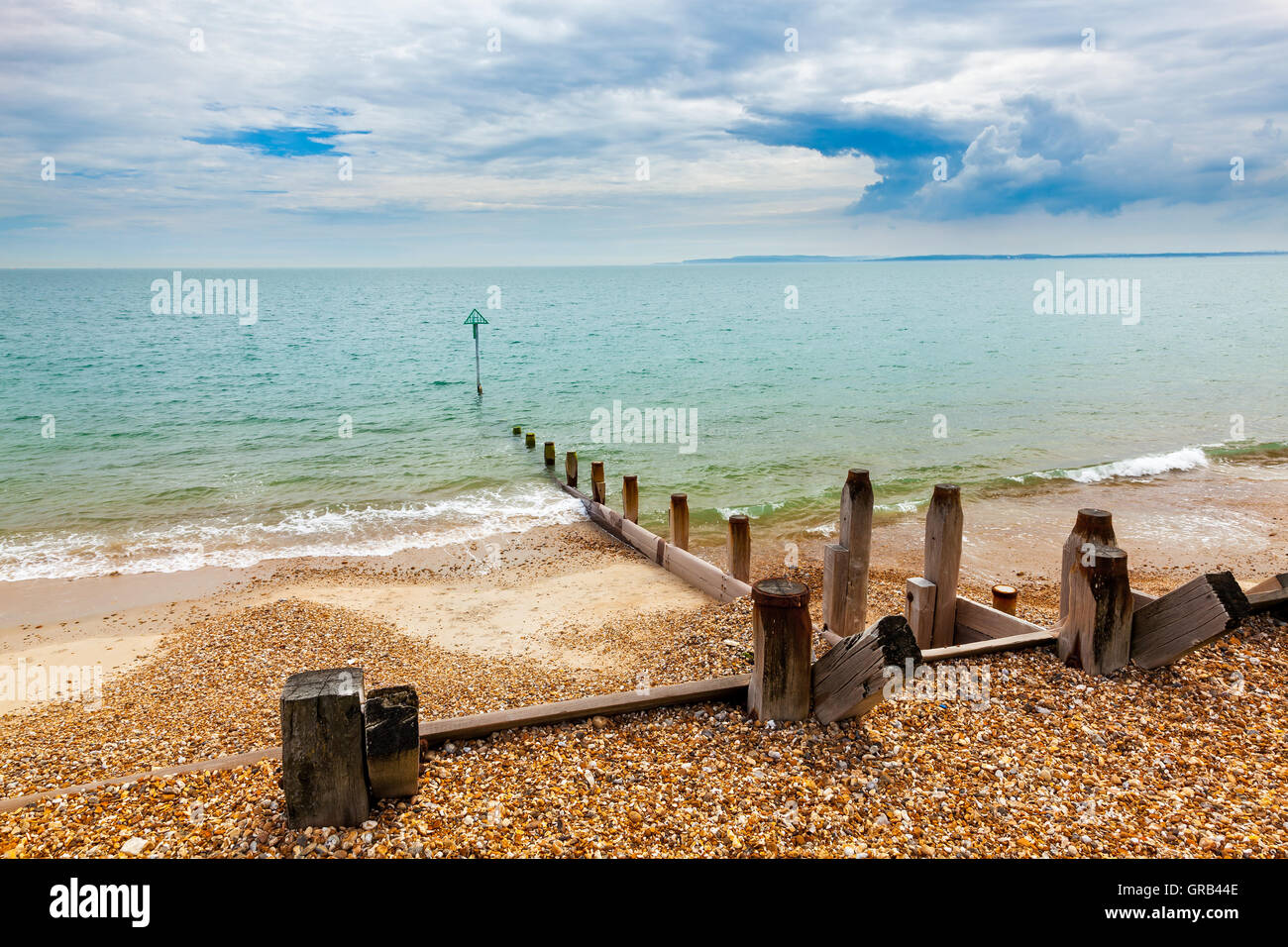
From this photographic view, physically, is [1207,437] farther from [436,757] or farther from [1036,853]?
[436,757]

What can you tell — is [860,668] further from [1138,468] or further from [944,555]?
[1138,468]

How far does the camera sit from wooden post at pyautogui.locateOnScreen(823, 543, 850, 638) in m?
7.59

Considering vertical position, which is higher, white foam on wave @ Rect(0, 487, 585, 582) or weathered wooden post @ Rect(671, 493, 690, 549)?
weathered wooden post @ Rect(671, 493, 690, 549)

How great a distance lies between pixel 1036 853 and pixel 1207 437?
2422 centimetres

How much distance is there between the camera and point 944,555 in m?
7.07

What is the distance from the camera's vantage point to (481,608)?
1116 centimetres

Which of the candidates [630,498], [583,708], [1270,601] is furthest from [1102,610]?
[630,498]

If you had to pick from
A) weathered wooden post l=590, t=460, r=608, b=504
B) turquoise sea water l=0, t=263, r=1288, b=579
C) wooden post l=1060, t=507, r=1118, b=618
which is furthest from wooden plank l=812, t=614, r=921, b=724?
weathered wooden post l=590, t=460, r=608, b=504

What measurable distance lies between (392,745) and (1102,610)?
16.0ft

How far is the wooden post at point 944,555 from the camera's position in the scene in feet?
22.9

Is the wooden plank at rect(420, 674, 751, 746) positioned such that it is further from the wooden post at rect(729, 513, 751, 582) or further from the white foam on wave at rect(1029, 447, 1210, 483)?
the white foam on wave at rect(1029, 447, 1210, 483)

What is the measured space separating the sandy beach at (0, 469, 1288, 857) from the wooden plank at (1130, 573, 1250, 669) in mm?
186
